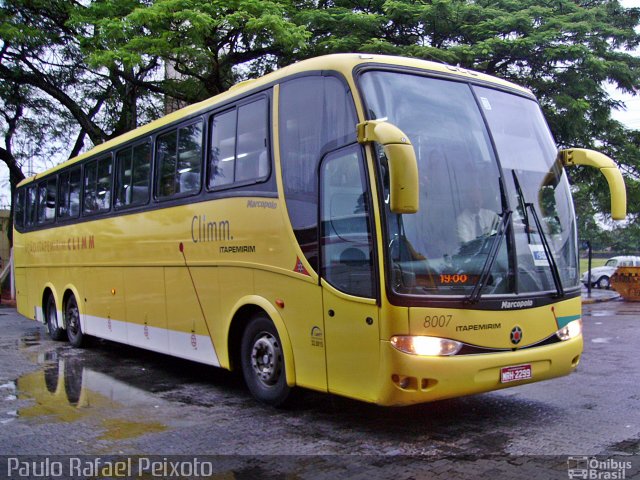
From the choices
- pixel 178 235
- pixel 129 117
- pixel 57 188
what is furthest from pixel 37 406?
pixel 129 117

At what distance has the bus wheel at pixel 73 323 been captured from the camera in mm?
12023

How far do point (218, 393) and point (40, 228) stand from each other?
7.74 metres

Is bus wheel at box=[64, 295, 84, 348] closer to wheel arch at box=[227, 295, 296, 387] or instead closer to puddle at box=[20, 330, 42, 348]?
puddle at box=[20, 330, 42, 348]

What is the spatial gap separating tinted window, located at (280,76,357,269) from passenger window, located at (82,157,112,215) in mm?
5042

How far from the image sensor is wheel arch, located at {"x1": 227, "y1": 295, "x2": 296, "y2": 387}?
21.4 feet

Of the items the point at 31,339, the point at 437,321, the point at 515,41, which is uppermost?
the point at 515,41

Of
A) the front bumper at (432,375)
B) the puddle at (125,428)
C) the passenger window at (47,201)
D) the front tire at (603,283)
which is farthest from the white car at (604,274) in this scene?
the puddle at (125,428)

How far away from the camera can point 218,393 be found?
7.88 metres

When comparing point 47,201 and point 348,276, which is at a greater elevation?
point 47,201

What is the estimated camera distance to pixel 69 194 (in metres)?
12.4

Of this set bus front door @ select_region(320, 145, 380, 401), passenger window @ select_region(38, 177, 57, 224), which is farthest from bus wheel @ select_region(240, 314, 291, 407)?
passenger window @ select_region(38, 177, 57, 224)

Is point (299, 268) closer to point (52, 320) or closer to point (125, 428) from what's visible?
point (125, 428)

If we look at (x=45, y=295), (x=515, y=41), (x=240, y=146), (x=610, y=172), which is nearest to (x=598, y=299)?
(x=515, y=41)

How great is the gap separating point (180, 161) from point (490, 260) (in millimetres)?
4599
